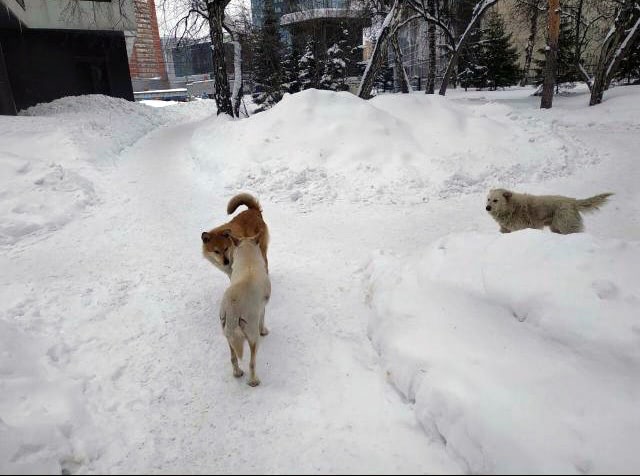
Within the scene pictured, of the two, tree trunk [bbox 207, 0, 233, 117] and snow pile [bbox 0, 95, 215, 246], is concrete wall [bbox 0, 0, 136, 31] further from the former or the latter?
snow pile [bbox 0, 95, 215, 246]

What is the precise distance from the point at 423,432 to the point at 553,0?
19325 millimetres

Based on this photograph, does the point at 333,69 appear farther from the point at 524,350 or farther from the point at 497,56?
the point at 524,350

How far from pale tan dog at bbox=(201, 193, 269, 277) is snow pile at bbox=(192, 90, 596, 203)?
10.2ft

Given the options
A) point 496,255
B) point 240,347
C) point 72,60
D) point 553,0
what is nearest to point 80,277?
point 240,347

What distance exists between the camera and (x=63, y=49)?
21203 millimetres

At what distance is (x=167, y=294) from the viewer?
4871 mm

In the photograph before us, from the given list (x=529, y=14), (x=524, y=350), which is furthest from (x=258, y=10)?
(x=524, y=350)

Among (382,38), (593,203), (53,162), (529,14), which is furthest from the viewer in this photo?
(529,14)

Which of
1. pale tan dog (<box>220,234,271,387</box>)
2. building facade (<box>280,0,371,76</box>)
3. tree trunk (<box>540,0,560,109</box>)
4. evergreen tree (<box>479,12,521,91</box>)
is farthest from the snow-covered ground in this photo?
evergreen tree (<box>479,12,521,91</box>)

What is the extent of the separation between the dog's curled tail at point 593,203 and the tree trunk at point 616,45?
15.2m

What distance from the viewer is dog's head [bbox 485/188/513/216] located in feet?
→ 19.2

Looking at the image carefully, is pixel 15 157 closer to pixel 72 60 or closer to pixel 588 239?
Result: pixel 588 239

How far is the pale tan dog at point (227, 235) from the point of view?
4207 millimetres

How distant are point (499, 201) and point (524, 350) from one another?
345 cm
